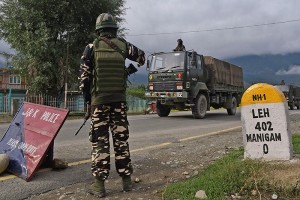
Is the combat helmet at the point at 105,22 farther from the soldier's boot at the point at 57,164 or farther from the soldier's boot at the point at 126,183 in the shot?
the soldier's boot at the point at 57,164

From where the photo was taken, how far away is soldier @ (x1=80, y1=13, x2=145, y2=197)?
406 centimetres

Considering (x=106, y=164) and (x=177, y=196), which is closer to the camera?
(x=177, y=196)

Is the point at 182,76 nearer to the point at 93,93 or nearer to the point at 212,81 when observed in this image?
the point at 212,81

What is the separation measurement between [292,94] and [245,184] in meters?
33.6

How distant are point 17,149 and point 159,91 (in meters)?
10.3

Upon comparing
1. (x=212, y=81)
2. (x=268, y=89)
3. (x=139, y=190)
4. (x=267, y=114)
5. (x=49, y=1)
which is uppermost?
(x=49, y=1)

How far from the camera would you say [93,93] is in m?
4.13

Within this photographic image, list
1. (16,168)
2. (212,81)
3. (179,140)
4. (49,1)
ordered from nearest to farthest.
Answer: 1. (16,168)
2. (179,140)
3. (212,81)
4. (49,1)

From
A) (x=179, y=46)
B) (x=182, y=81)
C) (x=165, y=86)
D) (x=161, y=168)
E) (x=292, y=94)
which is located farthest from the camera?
(x=292, y=94)

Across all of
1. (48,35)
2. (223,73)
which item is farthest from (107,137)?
(48,35)

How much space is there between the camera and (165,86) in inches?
580

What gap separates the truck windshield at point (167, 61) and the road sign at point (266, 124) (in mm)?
9612

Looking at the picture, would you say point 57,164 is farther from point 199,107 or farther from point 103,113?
point 199,107

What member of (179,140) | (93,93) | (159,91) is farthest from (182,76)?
(93,93)
